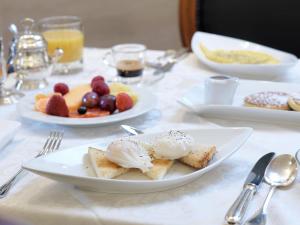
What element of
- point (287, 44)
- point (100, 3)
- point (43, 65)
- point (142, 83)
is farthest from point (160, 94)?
point (100, 3)

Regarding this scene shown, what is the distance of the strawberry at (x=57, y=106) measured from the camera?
1.11 metres

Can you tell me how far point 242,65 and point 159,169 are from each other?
74 cm

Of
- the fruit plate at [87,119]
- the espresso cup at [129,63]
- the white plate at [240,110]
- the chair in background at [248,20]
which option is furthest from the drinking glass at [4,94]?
the chair in background at [248,20]

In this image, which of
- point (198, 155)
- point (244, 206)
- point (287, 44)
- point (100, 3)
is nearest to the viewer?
point (244, 206)

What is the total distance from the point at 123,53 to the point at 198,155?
2.54 feet

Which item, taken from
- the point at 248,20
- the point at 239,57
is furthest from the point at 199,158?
the point at 248,20

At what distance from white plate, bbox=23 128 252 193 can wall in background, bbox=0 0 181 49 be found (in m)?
2.14

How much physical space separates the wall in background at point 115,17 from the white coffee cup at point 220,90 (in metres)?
1.86

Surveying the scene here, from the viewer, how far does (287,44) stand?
7.39 ft

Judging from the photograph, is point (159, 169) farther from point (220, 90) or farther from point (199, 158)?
point (220, 90)

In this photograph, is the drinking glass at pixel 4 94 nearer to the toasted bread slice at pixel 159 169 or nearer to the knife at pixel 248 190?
the toasted bread slice at pixel 159 169

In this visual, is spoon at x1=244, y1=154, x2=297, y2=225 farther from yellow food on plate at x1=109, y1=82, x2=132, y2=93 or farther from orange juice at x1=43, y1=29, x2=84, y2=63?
orange juice at x1=43, y1=29, x2=84, y2=63

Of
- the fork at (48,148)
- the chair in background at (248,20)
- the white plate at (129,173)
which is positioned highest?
the white plate at (129,173)

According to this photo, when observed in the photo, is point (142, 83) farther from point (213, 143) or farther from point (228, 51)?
point (213, 143)
